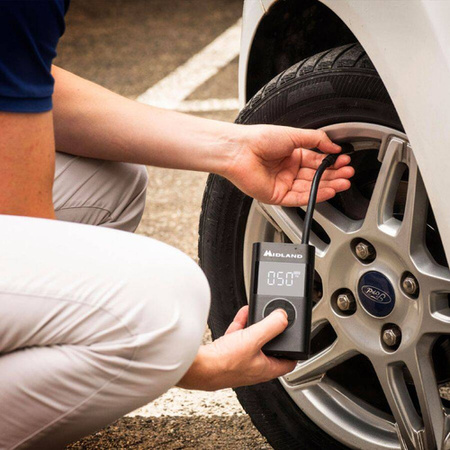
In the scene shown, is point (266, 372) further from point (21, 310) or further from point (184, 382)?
point (21, 310)

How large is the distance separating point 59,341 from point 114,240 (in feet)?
0.62

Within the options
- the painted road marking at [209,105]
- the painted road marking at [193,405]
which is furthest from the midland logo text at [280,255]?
the painted road marking at [209,105]

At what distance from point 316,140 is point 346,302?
338 mm

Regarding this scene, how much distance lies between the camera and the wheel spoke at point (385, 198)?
161 cm

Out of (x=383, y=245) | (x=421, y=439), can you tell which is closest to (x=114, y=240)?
(x=383, y=245)

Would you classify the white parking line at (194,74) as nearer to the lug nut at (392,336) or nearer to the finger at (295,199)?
the finger at (295,199)

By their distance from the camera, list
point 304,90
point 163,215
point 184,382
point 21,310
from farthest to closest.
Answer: point 163,215 < point 304,90 < point 184,382 < point 21,310

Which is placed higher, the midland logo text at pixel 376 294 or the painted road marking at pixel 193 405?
the midland logo text at pixel 376 294

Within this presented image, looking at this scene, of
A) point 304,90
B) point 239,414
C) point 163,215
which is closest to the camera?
point 304,90

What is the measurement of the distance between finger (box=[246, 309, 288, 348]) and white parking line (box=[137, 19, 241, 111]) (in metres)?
3.13

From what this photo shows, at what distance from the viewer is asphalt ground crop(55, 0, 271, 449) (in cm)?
206

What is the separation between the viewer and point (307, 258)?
1.62 m

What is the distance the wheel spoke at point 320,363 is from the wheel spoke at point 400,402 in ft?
0.31

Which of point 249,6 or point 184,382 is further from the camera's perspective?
point 249,6
